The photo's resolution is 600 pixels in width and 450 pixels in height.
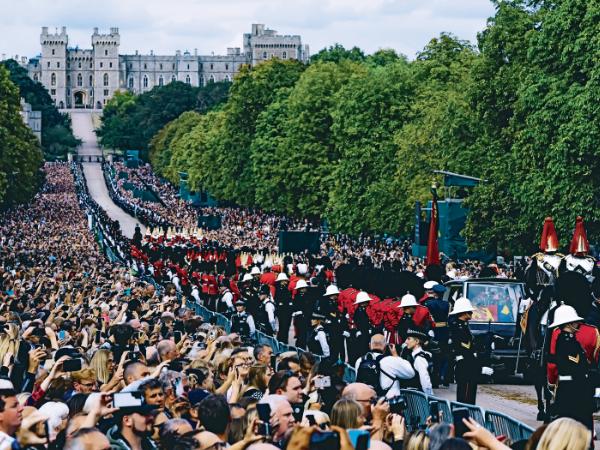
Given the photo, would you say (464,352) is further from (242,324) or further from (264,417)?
(264,417)

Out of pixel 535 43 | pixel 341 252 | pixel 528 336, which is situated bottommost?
pixel 341 252

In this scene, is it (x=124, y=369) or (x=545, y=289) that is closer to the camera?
(x=124, y=369)

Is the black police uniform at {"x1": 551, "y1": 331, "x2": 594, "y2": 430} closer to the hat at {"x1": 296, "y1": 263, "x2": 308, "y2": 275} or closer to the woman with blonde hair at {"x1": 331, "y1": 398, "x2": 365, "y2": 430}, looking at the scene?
the woman with blonde hair at {"x1": 331, "y1": 398, "x2": 365, "y2": 430}

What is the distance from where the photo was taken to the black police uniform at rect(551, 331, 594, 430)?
16.2 meters

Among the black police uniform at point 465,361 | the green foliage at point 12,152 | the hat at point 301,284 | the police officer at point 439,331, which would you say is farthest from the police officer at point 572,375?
the green foliage at point 12,152

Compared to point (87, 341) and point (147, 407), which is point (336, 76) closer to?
point (87, 341)

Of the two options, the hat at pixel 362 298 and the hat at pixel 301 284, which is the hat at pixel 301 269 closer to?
the hat at pixel 301 284

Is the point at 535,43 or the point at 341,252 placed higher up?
the point at 535,43

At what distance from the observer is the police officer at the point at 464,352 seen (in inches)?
768

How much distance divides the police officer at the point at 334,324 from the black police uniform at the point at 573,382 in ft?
23.6

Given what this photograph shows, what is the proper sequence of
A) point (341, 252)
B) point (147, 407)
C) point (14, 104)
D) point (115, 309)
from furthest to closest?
point (14, 104) → point (341, 252) → point (115, 309) → point (147, 407)

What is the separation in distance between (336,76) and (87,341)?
6788 cm

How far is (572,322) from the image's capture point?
641 inches

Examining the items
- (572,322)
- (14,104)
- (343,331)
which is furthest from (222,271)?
(14,104)
